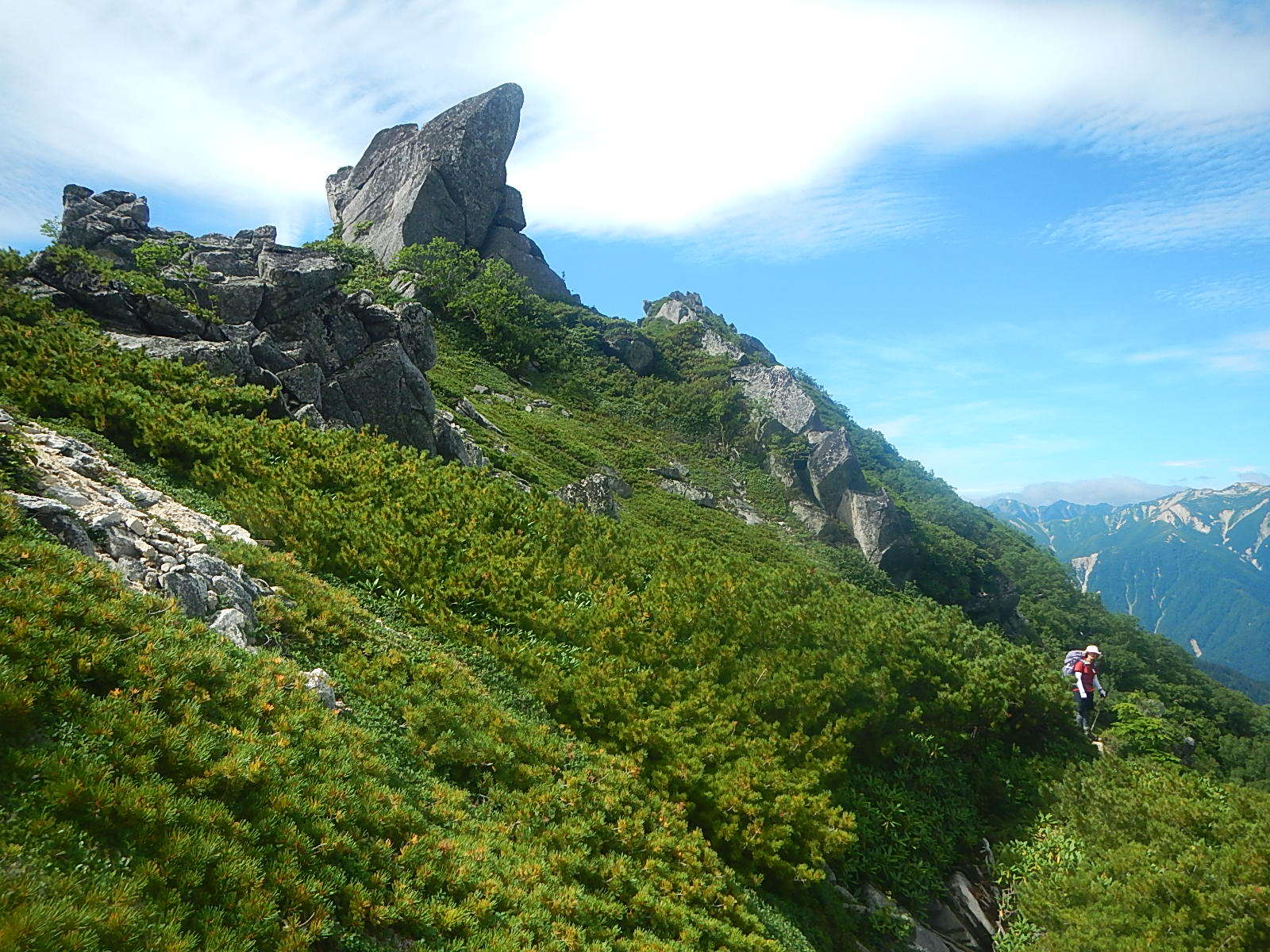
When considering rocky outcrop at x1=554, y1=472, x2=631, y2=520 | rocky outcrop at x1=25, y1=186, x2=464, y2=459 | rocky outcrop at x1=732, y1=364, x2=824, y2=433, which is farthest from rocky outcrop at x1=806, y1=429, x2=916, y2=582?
rocky outcrop at x1=25, y1=186, x2=464, y2=459

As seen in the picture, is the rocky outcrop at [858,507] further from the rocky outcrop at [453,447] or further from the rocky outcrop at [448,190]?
the rocky outcrop at [448,190]

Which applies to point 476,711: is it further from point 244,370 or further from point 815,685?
point 244,370

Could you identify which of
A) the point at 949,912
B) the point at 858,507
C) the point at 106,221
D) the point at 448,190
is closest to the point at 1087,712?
the point at 949,912

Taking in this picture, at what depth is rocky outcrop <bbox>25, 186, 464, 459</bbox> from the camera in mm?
22188

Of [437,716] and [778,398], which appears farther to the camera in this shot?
[778,398]

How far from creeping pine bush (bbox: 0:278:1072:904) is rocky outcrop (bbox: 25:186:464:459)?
3.38 meters

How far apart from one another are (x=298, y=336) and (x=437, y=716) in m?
23.8

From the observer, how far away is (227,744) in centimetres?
→ 664

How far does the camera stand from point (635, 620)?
14.8 metres

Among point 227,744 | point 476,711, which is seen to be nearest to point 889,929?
point 476,711

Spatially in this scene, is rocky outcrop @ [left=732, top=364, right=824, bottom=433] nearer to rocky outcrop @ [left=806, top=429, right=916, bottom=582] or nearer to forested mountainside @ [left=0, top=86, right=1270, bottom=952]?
rocky outcrop @ [left=806, top=429, right=916, bottom=582]

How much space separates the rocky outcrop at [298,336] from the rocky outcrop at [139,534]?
8628 millimetres

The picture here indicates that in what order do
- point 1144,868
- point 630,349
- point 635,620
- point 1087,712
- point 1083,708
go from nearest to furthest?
point 1144,868
point 635,620
point 1083,708
point 1087,712
point 630,349

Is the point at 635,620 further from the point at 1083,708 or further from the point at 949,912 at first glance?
the point at 1083,708
